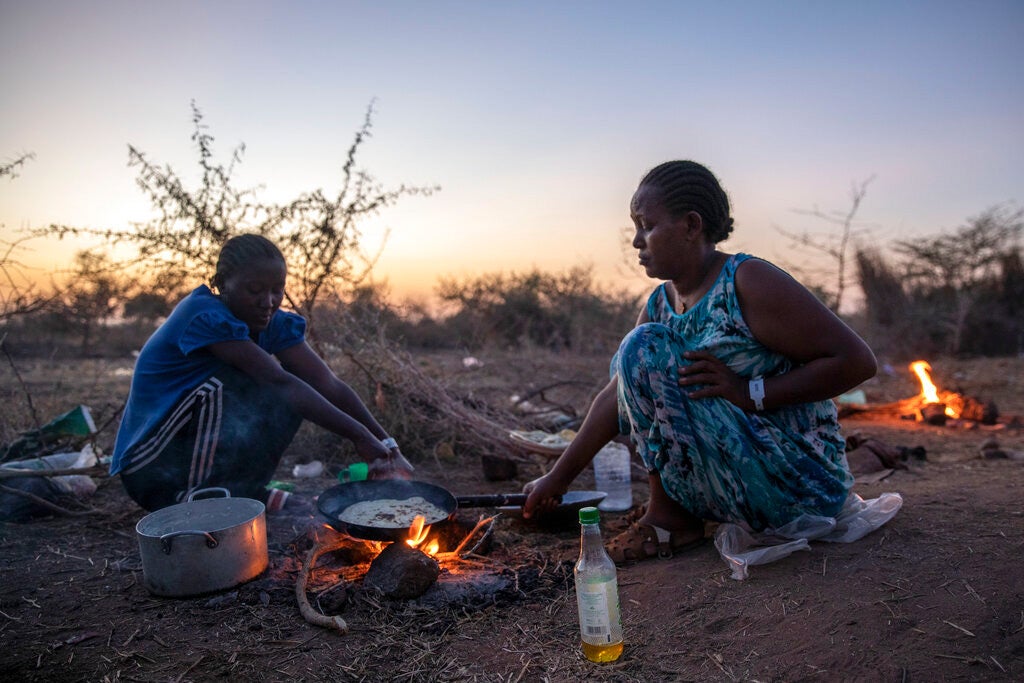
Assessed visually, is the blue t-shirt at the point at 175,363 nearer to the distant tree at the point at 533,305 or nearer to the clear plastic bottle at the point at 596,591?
the clear plastic bottle at the point at 596,591

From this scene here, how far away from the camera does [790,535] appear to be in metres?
2.46

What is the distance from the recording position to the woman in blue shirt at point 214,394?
10.4 ft

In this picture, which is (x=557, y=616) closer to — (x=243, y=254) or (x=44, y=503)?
(x=243, y=254)

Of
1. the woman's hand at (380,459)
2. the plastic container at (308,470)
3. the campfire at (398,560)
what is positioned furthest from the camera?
the plastic container at (308,470)

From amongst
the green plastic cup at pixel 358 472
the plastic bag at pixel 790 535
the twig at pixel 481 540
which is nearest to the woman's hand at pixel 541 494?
the twig at pixel 481 540

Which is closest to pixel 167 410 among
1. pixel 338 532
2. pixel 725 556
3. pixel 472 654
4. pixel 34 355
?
pixel 338 532

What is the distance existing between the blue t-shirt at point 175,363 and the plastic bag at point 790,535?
227cm

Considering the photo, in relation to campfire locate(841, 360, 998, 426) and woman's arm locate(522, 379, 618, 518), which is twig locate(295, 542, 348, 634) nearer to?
woman's arm locate(522, 379, 618, 518)

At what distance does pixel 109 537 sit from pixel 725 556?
2898 mm

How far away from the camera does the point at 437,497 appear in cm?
318

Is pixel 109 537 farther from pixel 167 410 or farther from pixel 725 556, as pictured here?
pixel 725 556

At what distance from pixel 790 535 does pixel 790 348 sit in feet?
2.24

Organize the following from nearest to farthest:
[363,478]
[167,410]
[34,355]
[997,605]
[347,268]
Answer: [997,605] → [167,410] → [363,478] → [347,268] → [34,355]

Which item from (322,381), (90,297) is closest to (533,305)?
(90,297)
